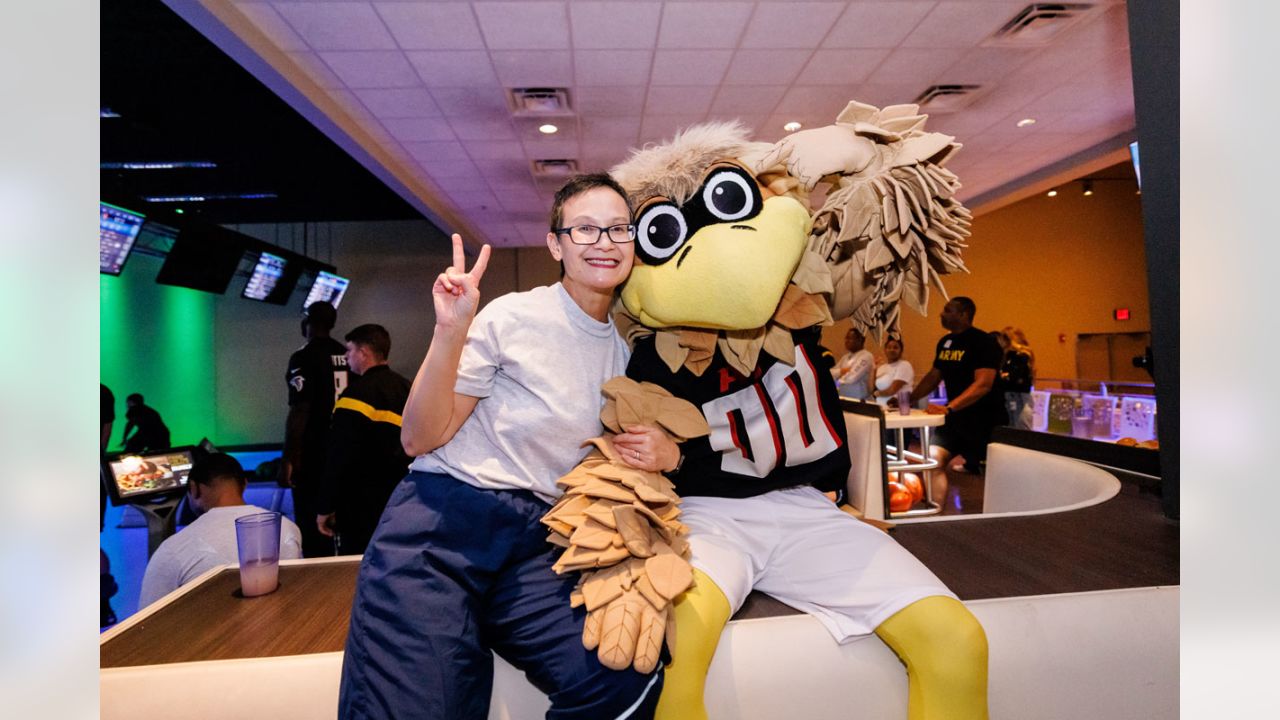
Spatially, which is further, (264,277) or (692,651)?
(264,277)

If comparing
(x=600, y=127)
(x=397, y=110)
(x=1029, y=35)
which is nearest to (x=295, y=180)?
(x=397, y=110)

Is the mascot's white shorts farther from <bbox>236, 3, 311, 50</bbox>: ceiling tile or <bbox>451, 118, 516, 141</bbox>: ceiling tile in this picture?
<bbox>451, 118, 516, 141</bbox>: ceiling tile

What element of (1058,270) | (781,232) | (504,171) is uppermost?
(504,171)

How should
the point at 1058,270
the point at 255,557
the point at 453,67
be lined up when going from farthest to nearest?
the point at 1058,270
the point at 453,67
the point at 255,557

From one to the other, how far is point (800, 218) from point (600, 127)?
455 centimetres

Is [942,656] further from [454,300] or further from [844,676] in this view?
[454,300]

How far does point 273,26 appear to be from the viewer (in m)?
3.80

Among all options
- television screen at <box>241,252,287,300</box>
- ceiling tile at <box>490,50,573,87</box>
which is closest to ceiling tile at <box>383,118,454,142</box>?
ceiling tile at <box>490,50,573,87</box>

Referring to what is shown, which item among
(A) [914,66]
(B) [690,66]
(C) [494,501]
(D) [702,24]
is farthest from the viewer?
(A) [914,66]

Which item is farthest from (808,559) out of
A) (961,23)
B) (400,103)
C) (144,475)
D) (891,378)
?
(400,103)

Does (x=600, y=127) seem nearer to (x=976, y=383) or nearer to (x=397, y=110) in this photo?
(x=397, y=110)

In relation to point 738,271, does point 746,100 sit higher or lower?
higher

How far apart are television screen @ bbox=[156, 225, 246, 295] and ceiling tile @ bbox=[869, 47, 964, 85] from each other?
17.4 ft

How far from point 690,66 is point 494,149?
2.21 metres
